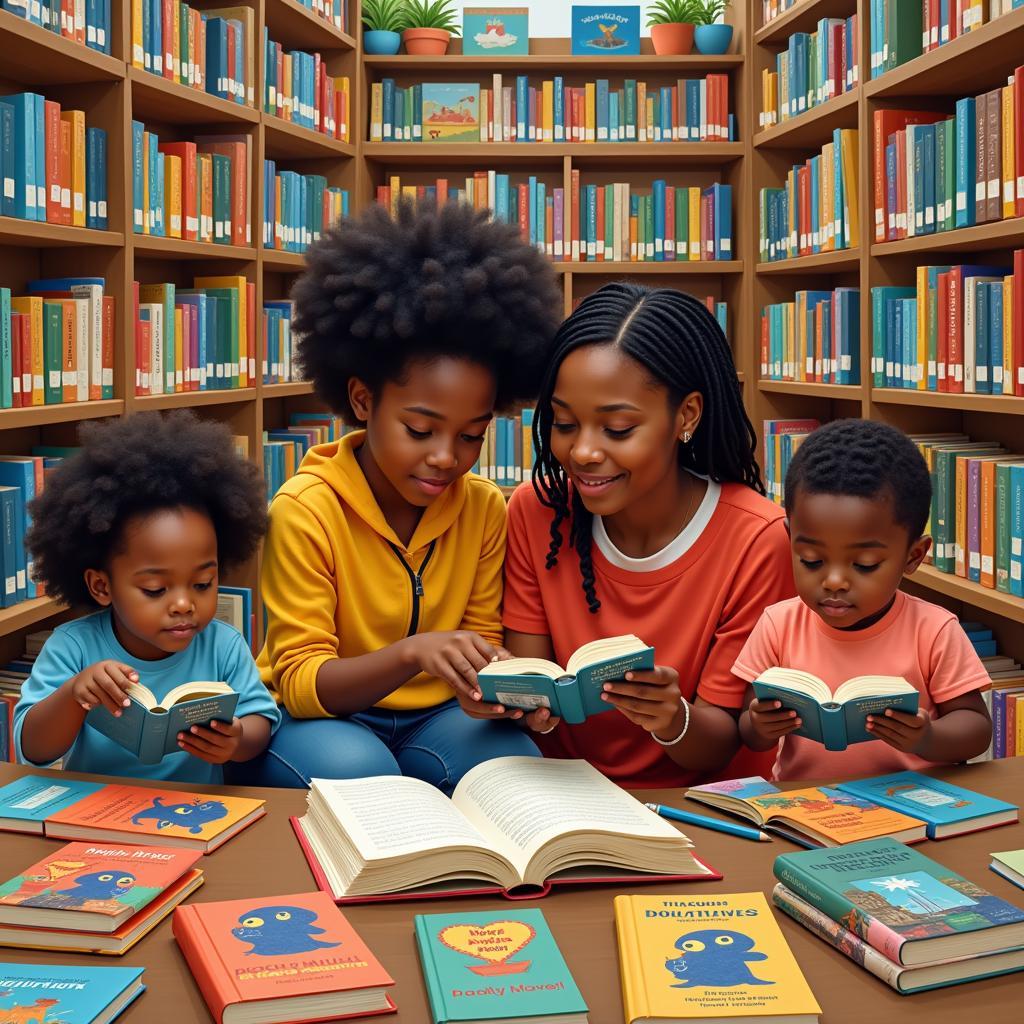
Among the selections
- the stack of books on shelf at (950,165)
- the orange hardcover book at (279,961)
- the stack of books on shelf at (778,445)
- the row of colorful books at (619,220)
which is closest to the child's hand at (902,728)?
the orange hardcover book at (279,961)

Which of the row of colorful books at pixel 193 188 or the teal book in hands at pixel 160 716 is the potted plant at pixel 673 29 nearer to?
the row of colorful books at pixel 193 188

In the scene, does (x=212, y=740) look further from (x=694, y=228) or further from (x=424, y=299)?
(x=694, y=228)

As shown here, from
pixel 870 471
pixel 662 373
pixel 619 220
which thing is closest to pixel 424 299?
pixel 662 373

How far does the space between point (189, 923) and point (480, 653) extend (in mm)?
643

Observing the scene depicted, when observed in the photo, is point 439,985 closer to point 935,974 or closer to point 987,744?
point 935,974

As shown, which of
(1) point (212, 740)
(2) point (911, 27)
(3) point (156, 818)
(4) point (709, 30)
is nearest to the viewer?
(3) point (156, 818)

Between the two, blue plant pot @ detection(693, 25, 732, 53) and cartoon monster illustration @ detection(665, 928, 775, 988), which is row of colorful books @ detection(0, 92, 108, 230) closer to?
cartoon monster illustration @ detection(665, 928, 775, 988)

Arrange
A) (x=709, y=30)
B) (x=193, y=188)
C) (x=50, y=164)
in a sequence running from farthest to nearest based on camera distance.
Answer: (x=709, y=30) → (x=193, y=188) → (x=50, y=164)

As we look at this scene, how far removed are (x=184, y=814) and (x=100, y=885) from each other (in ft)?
0.67

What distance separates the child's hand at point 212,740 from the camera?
1.46 m

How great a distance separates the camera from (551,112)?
16.1ft

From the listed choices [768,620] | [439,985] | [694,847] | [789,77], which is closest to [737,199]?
[789,77]

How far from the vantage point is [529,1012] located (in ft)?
2.76

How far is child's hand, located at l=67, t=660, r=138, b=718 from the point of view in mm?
1400
